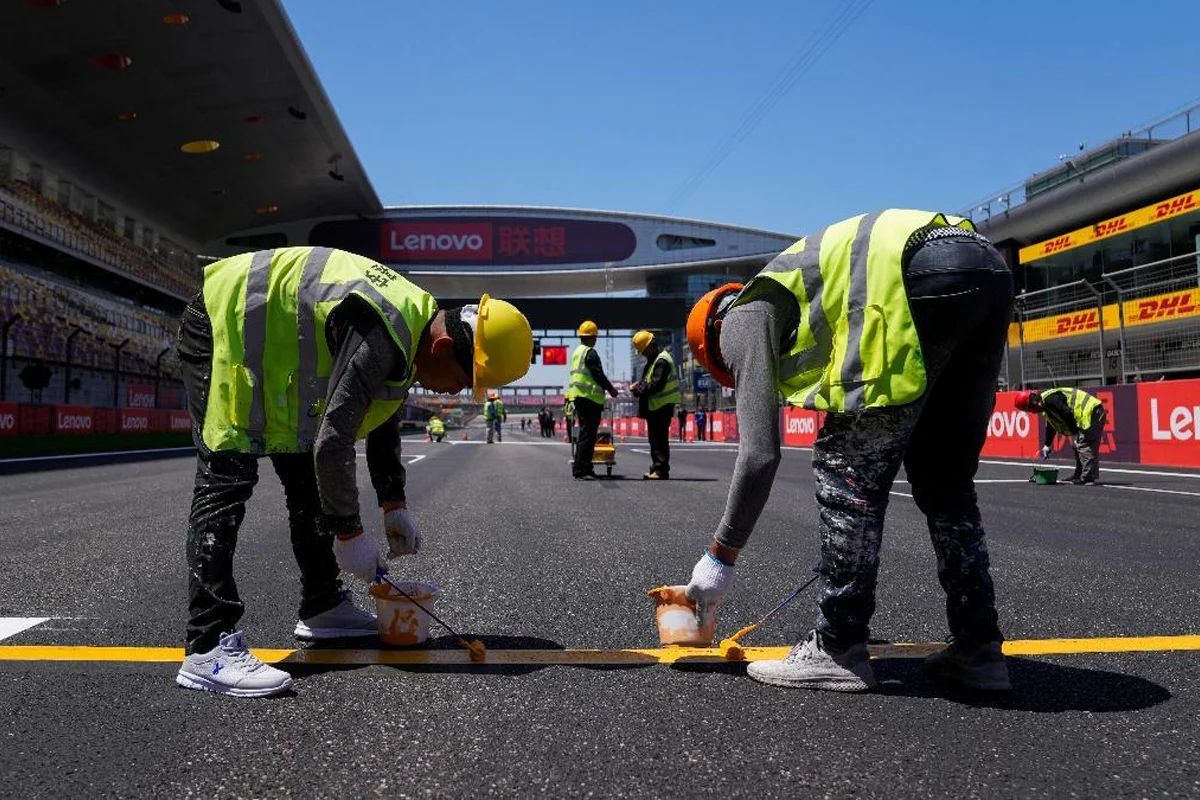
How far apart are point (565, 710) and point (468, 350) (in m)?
1.06

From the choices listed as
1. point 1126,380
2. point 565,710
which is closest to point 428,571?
point 565,710

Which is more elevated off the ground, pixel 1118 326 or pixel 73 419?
pixel 1118 326

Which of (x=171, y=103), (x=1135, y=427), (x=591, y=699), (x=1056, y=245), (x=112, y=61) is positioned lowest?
(x=591, y=699)

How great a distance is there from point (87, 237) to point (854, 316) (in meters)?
35.2

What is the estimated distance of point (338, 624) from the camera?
2.95 meters

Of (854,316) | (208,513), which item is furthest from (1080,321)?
(208,513)

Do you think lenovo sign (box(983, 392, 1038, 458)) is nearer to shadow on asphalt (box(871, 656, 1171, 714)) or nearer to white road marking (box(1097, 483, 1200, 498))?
white road marking (box(1097, 483, 1200, 498))

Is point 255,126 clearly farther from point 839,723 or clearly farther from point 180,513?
point 839,723

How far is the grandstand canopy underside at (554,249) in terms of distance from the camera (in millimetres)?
53219

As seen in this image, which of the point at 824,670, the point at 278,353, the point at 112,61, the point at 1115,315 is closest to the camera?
the point at 824,670

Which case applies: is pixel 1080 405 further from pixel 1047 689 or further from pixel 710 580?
pixel 710 580

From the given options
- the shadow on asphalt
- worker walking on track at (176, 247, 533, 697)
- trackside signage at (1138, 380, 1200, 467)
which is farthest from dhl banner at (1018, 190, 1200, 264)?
worker walking on track at (176, 247, 533, 697)

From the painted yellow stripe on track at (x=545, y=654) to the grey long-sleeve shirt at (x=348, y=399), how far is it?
1.55 feet

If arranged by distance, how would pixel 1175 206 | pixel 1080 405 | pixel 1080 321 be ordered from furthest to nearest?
1. pixel 1175 206
2. pixel 1080 321
3. pixel 1080 405
